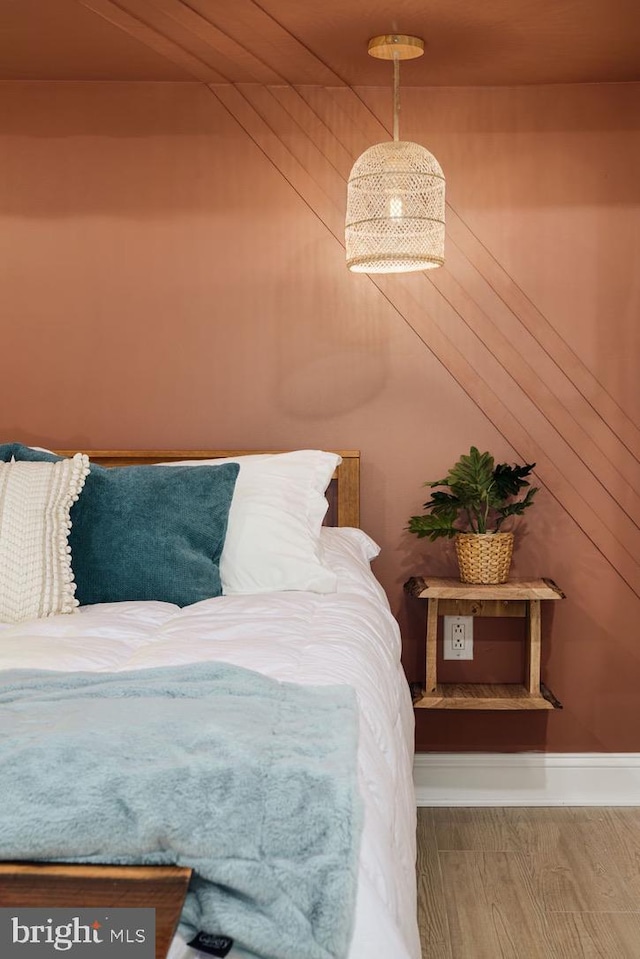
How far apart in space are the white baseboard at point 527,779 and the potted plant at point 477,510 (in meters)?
0.62

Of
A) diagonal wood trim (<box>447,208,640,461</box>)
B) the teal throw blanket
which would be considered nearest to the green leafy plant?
diagonal wood trim (<box>447,208,640,461</box>)

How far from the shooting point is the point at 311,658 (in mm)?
1667

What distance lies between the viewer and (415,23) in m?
2.55

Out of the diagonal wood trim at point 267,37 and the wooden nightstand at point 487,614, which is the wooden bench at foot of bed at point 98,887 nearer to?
the wooden nightstand at point 487,614

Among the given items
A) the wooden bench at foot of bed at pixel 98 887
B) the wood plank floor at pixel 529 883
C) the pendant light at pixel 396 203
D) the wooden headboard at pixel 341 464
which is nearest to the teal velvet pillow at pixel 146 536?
the wooden headboard at pixel 341 464

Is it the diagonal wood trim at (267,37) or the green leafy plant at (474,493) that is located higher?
the diagonal wood trim at (267,37)

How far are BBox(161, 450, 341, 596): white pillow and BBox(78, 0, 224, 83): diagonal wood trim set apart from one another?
1.17 m

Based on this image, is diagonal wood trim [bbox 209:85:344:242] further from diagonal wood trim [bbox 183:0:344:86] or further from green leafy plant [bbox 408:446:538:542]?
green leafy plant [bbox 408:446:538:542]

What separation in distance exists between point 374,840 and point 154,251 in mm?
2281

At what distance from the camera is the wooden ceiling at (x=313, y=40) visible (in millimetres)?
2479

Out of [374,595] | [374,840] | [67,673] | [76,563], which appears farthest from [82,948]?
[374,595]

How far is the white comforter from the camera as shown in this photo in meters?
1.12

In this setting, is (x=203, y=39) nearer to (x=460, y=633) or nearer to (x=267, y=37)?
(x=267, y=37)

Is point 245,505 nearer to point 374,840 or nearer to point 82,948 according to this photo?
point 374,840
